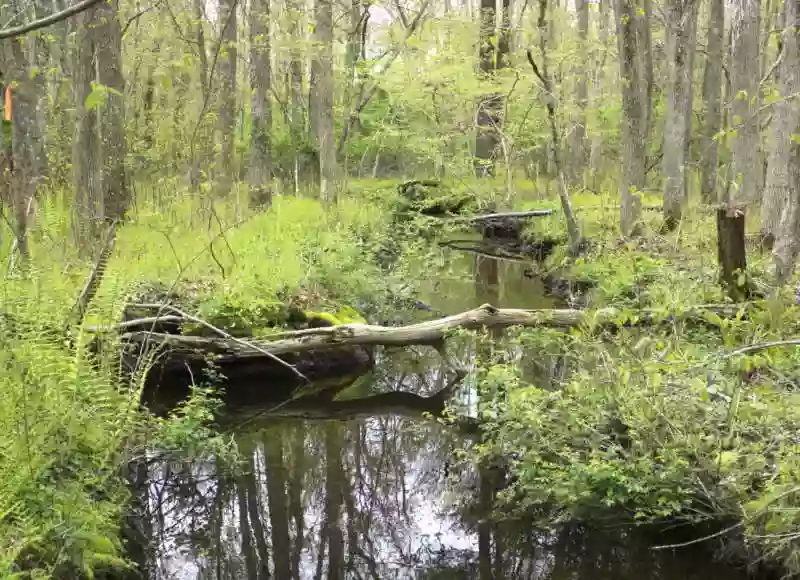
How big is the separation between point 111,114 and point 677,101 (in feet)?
28.6

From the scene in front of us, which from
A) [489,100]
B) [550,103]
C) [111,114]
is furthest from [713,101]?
[111,114]

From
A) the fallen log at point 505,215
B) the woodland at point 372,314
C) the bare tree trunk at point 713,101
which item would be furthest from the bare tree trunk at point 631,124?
the bare tree trunk at point 713,101

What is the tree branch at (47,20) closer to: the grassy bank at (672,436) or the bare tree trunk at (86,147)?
the grassy bank at (672,436)

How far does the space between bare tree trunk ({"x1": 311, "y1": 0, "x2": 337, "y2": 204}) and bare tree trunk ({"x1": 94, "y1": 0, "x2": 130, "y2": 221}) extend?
469 cm

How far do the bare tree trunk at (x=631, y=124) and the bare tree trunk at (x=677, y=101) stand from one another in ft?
1.58

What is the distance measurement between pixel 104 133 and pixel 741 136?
32.8 feet

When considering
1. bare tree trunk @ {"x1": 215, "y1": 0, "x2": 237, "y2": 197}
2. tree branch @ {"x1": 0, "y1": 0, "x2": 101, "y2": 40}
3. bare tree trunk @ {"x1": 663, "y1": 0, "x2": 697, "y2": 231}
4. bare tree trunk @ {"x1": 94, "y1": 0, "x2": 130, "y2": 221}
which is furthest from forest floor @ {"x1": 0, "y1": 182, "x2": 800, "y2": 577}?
bare tree trunk @ {"x1": 215, "y1": 0, "x2": 237, "y2": 197}

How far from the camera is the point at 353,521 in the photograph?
480cm

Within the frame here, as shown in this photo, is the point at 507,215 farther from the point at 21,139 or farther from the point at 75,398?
the point at 75,398

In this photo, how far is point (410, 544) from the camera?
453 cm

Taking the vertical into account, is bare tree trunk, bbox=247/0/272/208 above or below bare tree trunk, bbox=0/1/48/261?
above

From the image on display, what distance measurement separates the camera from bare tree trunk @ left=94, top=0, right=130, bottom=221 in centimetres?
755

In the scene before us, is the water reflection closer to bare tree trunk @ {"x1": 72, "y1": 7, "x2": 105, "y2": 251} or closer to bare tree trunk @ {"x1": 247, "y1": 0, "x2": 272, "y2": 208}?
bare tree trunk @ {"x1": 72, "y1": 7, "x2": 105, "y2": 251}

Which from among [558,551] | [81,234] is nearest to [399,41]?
[81,234]
